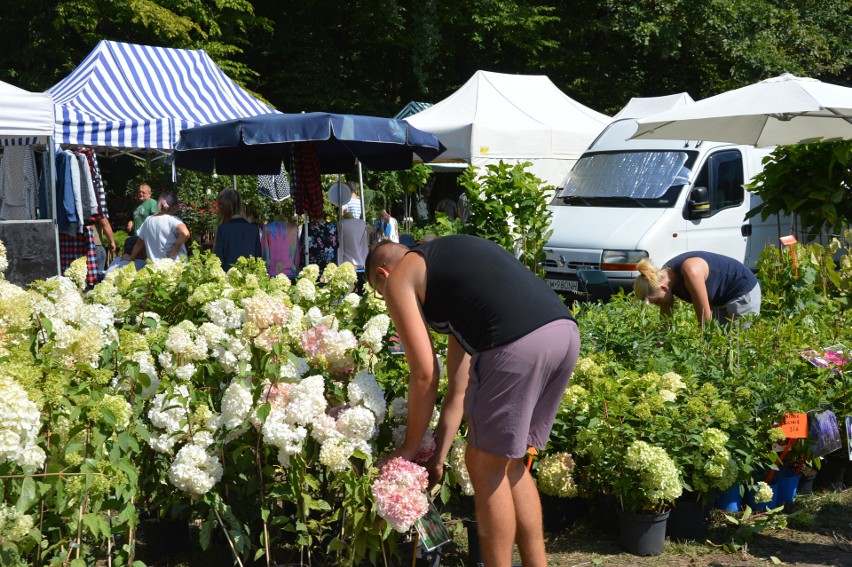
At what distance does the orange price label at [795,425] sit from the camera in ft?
13.0

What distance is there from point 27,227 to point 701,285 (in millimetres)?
5446

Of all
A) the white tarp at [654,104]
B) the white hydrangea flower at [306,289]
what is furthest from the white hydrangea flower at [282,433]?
the white tarp at [654,104]

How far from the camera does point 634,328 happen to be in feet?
15.8

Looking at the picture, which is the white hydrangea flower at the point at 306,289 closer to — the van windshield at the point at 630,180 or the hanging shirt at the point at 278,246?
the hanging shirt at the point at 278,246

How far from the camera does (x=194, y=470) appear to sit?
2.88m

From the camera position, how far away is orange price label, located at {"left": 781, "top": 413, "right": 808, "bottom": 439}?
3.96m

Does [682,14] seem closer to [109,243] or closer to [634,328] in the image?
[109,243]

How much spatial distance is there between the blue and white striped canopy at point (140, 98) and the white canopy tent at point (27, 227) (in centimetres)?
208

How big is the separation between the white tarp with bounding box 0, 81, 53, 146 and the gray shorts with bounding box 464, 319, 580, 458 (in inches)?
223

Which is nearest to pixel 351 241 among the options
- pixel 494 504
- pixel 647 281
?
pixel 647 281

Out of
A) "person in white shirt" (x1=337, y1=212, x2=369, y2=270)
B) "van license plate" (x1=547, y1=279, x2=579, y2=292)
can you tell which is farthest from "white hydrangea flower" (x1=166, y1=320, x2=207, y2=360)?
"van license plate" (x1=547, y1=279, x2=579, y2=292)

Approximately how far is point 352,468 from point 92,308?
1076 millimetres

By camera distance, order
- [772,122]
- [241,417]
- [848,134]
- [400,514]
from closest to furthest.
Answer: [400,514] → [241,417] → [848,134] → [772,122]

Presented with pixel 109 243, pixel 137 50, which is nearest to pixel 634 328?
pixel 109 243
